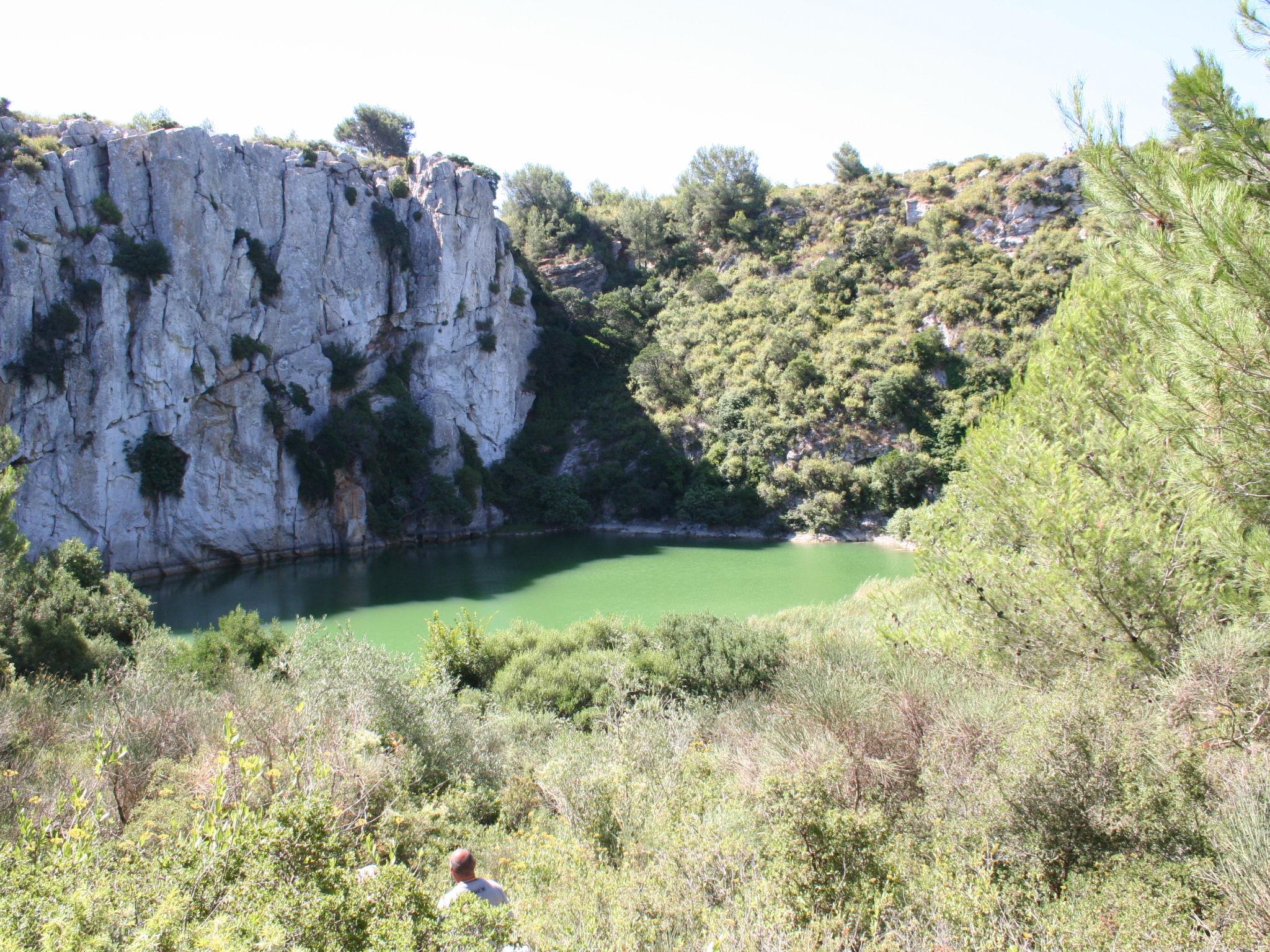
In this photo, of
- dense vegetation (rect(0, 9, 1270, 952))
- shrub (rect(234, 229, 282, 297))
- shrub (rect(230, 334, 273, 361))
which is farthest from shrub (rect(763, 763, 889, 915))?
shrub (rect(234, 229, 282, 297))

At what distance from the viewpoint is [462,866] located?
423 cm

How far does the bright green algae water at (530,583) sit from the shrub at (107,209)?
11.3 m

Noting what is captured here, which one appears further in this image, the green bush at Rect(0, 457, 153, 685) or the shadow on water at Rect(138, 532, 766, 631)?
the shadow on water at Rect(138, 532, 766, 631)

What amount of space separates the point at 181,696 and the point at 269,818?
576cm

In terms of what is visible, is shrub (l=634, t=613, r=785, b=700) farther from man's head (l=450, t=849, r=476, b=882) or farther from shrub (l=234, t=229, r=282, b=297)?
shrub (l=234, t=229, r=282, b=297)

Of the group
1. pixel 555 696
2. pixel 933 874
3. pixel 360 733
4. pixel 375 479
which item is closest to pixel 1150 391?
pixel 933 874

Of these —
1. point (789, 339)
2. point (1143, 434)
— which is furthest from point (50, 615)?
point (789, 339)

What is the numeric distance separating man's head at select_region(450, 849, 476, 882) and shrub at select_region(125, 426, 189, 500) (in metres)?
23.7

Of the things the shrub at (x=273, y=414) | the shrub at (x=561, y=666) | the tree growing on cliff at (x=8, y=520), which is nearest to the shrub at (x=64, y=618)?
the tree growing on cliff at (x=8, y=520)

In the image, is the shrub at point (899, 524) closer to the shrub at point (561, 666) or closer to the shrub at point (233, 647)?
the shrub at point (561, 666)

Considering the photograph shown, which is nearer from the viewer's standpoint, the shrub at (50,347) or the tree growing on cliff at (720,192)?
the shrub at (50,347)

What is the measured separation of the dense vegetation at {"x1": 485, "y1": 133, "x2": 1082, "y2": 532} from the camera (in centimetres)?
3116

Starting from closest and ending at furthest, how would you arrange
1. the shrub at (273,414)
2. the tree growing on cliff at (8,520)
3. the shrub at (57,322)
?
the tree growing on cliff at (8,520), the shrub at (57,322), the shrub at (273,414)

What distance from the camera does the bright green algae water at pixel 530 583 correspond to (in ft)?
62.7
